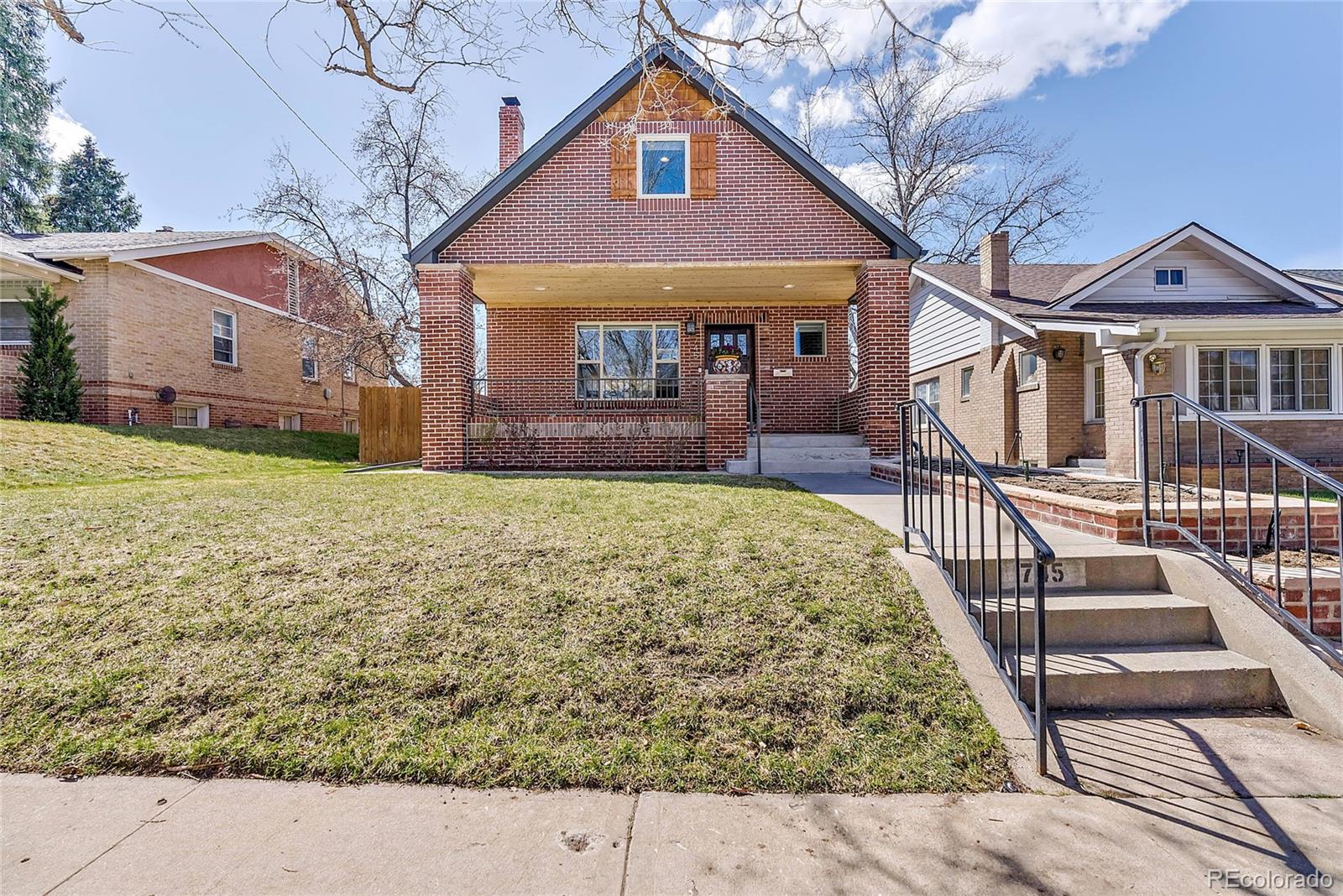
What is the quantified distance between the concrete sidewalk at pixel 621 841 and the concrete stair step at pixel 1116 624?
1041mm

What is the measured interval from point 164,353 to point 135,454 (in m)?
5.81

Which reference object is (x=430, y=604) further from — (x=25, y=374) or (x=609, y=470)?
(x=25, y=374)

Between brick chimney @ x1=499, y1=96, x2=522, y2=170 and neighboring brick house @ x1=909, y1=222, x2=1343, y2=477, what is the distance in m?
10.4

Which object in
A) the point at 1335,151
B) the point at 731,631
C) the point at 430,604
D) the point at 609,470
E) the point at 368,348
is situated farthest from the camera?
the point at 368,348

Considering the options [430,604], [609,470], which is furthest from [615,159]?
[430,604]

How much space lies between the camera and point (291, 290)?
1836cm

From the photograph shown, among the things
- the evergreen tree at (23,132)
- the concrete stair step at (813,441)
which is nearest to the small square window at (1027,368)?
the concrete stair step at (813,441)

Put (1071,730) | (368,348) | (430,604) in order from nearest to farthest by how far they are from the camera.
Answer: (1071,730)
(430,604)
(368,348)

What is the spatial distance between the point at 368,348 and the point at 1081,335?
55.0 feet

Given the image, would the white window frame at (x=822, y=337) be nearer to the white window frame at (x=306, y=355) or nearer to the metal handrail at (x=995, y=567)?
the metal handrail at (x=995, y=567)

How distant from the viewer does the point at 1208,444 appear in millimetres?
9969

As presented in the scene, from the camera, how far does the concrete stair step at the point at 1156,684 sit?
2.88 m

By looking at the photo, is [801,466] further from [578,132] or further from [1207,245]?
[1207,245]

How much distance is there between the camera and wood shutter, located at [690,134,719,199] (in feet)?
32.3
